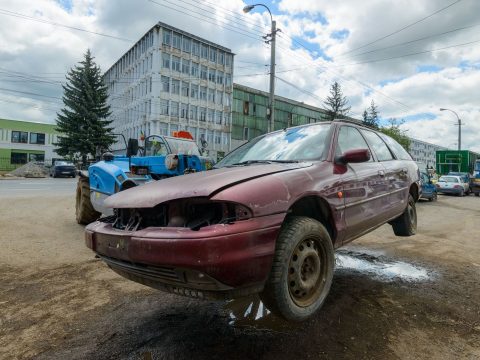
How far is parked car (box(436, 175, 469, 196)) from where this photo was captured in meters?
21.6

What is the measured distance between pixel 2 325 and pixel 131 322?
1.06 meters

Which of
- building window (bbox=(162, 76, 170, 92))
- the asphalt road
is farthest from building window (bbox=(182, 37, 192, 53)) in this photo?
the asphalt road

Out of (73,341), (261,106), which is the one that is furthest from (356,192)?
(261,106)

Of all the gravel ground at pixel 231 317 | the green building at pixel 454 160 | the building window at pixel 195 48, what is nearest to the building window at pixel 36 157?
the building window at pixel 195 48

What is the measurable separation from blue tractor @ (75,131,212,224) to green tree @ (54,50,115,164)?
106 feet

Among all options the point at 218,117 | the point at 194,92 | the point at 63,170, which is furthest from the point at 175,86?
the point at 63,170

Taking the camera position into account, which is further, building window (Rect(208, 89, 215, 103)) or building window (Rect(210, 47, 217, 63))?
building window (Rect(210, 47, 217, 63))

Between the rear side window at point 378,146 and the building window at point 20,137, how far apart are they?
5984 centimetres

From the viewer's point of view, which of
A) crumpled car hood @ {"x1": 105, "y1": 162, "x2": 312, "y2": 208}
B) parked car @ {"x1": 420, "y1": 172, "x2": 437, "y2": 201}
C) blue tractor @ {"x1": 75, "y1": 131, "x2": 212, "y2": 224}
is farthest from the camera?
parked car @ {"x1": 420, "y1": 172, "x2": 437, "y2": 201}

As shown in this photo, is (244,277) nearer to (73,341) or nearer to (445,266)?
(73,341)

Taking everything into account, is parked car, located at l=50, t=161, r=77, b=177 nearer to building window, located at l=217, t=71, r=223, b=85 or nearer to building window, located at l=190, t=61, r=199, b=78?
building window, located at l=190, t=61, r=199, b=78

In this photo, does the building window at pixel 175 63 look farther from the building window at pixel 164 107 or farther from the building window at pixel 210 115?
the building window at pixel 210 115

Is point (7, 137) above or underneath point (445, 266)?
above

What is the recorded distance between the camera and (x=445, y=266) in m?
4.81
